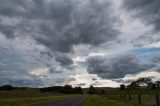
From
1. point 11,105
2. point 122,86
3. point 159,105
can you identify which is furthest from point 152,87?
point 159,105

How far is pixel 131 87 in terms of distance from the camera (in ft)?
428

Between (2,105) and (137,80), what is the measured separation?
96.5m

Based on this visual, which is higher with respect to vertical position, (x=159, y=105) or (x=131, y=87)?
(x=131, y=87)

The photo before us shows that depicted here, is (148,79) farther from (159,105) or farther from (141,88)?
(159,105)

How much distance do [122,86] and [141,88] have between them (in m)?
58.9

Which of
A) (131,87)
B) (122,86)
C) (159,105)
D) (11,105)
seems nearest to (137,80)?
(131,87)

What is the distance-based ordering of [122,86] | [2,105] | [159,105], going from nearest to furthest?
[159,105] < [2,105] < [122,86]

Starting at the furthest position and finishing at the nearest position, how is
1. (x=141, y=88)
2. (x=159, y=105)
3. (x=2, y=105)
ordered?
(x=141, y=88) → (x=2, y=105) → (x=159, y=105)

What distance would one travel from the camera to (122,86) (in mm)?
187750

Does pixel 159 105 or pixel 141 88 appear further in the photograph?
pixel 141 88

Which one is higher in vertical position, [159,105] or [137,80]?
[137,80]

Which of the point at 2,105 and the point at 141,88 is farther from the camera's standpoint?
the point at 141,88

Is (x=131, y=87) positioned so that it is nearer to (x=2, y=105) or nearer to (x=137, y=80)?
(x=137, y=80)

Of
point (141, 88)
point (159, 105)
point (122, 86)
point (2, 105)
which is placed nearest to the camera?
point (159, 105)
